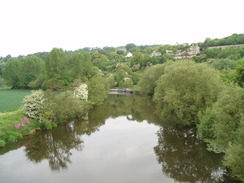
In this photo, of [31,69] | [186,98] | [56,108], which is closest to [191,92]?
[186,98]

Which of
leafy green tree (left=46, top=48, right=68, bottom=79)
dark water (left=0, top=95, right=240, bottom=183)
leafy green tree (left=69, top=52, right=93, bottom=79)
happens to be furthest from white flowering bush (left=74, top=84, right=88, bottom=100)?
leafy green tree (left=46, top=48, right=68, bottom=79)

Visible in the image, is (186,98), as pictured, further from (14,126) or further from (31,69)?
(31,69)

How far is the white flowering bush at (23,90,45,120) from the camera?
1292 inches

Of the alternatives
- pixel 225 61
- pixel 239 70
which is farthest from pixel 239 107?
pixel 225 61

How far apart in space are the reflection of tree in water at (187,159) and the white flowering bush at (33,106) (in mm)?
18129

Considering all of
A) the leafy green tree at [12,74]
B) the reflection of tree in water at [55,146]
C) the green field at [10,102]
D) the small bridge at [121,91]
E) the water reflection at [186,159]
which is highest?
the water reflection at [186,159]

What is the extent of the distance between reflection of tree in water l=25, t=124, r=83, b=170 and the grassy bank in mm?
2100

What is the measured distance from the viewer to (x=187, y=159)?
22.5m

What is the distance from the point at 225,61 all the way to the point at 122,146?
53.9 meters

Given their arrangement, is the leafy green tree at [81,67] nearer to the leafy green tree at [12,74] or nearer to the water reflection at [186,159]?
the leafy green tree at [12,74]

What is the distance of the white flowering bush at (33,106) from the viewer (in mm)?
32812

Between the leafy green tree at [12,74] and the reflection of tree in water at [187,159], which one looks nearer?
the reflection of tree in water at [187,159]

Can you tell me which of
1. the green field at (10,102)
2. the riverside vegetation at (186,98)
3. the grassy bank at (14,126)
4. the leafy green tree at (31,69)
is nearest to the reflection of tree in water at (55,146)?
the grassy bank at (14,126)

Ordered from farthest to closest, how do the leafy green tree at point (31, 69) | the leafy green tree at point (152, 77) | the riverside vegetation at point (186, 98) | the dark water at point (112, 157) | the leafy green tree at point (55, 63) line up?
the leafy green tree at point (31, 69) < the leafy green tree at point (55, 63) < the leafy green tree at point (152, 77) < the dark water at point (112, 157) < the riverside vegetation at point (186, 98)
